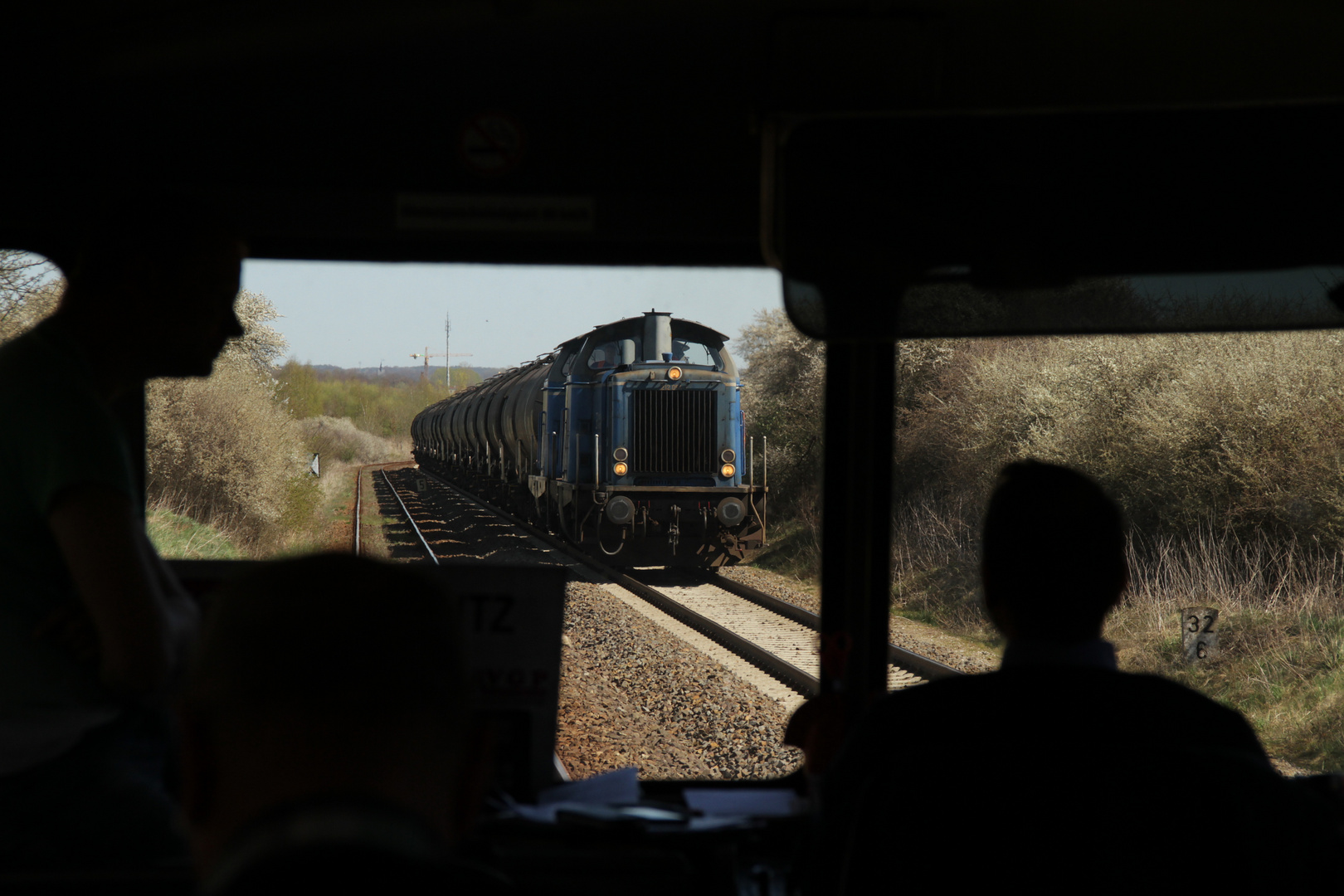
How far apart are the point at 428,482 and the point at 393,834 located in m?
28.8

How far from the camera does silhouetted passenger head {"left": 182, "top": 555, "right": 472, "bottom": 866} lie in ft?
2.32

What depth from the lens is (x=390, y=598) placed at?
78cm

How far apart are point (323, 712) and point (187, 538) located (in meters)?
7.77

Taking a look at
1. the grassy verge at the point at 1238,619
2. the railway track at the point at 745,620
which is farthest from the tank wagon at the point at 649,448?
the grassy verge at the point at 1238,619

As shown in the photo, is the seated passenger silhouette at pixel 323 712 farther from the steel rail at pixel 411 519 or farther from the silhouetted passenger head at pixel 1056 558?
the steel rail at pixel 411 519

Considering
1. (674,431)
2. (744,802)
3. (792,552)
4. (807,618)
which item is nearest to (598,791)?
(744,802)

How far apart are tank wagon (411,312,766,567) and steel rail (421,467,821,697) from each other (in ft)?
1.02

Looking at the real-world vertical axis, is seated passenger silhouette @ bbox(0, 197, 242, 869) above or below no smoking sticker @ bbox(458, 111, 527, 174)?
below

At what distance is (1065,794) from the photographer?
1.25 m

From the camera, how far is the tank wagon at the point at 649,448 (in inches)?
484

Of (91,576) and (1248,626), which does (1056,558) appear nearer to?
(91,576)

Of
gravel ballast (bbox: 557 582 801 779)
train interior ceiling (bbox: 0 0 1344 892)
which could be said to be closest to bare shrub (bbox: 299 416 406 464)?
gravel ballast (bbox: 557 582 801 779)

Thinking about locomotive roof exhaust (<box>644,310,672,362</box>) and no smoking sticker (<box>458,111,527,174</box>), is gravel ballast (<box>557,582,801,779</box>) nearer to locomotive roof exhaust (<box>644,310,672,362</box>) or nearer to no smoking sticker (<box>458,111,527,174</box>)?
no smoking sticker (<box>458,111,527,174</box>)

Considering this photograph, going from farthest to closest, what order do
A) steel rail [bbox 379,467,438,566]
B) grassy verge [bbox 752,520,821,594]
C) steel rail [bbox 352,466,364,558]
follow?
1. steel rail [bbox 352,466,364,558]
2. grassy verge [bbox 752,520,821,594]
3. steel rail [bbox 379,467,438,566]
